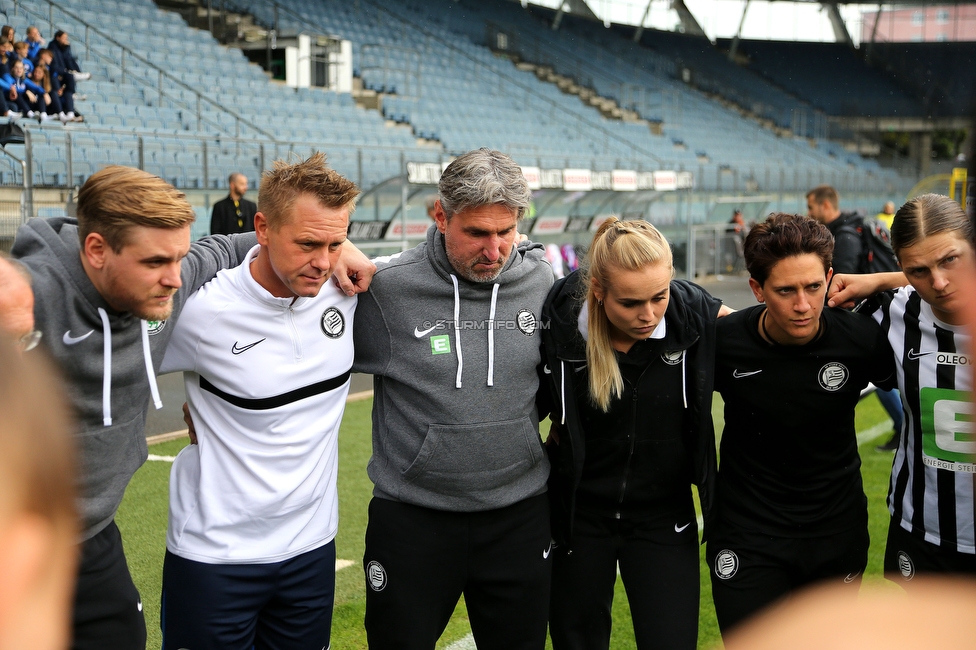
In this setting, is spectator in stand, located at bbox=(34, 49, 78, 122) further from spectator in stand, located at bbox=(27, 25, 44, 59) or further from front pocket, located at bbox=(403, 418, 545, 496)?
front pocket, located at bbox=(403, 418, 545, 496)

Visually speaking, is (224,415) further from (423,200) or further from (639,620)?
(423,200)

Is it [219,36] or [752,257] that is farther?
[219,36]

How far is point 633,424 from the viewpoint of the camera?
3082mm

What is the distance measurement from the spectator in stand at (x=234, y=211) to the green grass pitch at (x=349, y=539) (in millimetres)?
4954

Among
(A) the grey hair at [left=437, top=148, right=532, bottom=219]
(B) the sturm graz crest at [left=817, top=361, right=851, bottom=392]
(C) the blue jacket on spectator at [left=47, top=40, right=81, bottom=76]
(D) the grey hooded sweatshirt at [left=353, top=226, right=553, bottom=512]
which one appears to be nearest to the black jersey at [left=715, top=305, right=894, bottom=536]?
(B) the sturm graz crest at [left=817, top=361, right=851, bottom=392]

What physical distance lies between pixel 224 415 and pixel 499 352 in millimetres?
875

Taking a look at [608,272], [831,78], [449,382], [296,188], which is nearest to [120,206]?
[296,188]

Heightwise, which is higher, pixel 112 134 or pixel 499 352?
pixel 112 134

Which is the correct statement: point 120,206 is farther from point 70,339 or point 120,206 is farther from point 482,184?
point 482,184

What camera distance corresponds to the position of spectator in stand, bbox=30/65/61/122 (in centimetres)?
1343

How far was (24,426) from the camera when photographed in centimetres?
72

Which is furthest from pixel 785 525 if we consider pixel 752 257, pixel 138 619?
pixel 138 619

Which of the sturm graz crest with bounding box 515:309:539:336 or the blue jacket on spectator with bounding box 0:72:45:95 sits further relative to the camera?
the blue jacket on spectator with bounding box 0:72:45:95

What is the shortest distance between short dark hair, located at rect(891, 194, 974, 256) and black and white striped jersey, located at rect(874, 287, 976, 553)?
29 cm
